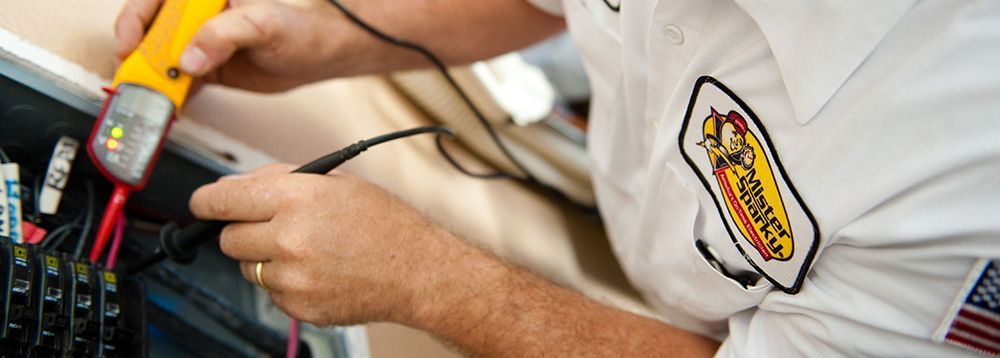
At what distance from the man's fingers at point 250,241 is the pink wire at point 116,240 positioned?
0.37ft

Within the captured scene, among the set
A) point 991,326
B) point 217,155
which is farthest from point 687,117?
point 217,155

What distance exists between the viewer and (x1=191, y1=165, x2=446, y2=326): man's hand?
22.1 inches

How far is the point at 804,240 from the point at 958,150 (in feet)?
0.41

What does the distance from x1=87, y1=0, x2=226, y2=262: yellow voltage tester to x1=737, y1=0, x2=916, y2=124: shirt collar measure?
0.49m

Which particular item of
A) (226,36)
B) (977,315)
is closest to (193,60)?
(226,36)

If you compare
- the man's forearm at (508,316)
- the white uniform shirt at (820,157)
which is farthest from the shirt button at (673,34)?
the man's forearm at (508,316)

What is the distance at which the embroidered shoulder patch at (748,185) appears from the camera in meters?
0.53

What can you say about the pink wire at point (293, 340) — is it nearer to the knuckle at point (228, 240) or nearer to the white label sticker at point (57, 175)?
the knuckle at point (228, 240)

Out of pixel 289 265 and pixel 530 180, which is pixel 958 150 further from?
pixel 530 180

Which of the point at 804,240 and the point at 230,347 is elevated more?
the point at 804,240

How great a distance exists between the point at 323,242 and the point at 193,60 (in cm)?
23

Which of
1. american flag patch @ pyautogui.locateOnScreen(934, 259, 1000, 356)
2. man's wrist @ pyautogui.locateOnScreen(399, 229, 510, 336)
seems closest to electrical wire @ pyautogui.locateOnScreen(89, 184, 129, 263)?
man's wrist @ pyautogui.locateOnScreen(399, 229, 510, 336)

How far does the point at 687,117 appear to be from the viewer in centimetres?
60

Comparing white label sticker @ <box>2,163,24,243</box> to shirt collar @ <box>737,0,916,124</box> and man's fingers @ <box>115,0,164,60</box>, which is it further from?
shirt collar @ <box>737,0,916,124</box>
